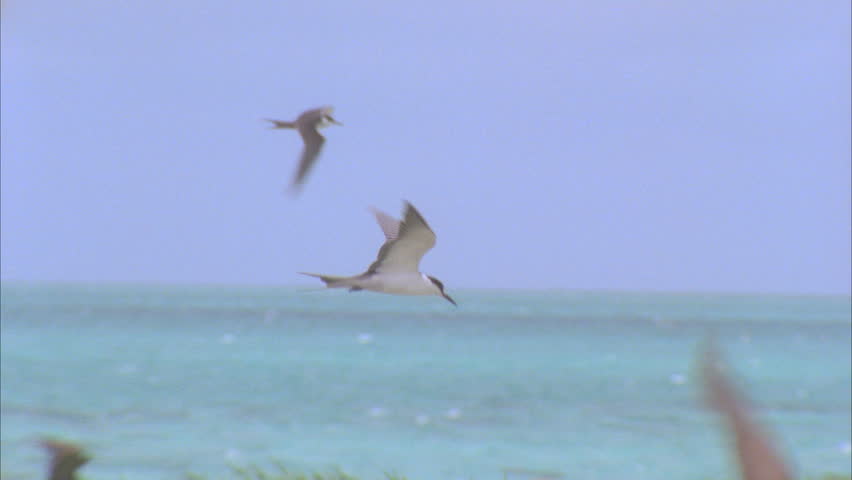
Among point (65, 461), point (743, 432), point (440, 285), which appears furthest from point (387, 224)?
point (743, 432)

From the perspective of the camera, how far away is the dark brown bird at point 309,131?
8.34 metres

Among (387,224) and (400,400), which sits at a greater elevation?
(400,400)

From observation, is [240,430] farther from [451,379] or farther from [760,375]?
[760,375]

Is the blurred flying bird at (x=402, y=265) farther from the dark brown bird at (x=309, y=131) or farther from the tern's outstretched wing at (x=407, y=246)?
the dark brown bird at (x=309, y=131)

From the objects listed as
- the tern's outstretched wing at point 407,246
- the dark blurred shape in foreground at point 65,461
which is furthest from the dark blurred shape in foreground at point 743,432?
the tern's outstretched wing at point 407,246

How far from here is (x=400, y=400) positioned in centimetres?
5384

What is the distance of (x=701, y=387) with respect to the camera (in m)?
1.35

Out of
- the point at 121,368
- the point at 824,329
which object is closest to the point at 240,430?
the point at 121,368

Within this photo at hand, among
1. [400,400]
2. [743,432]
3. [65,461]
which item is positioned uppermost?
[400,400]

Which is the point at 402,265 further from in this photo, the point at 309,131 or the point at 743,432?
the point at 743,432

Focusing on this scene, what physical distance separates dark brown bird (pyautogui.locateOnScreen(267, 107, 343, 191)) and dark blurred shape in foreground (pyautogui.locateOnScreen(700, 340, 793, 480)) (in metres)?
6.65

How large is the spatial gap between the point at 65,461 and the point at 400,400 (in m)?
50.0

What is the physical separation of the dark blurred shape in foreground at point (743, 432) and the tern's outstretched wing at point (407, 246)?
5344 millimetres

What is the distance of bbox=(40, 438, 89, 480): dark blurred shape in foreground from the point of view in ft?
13.5
